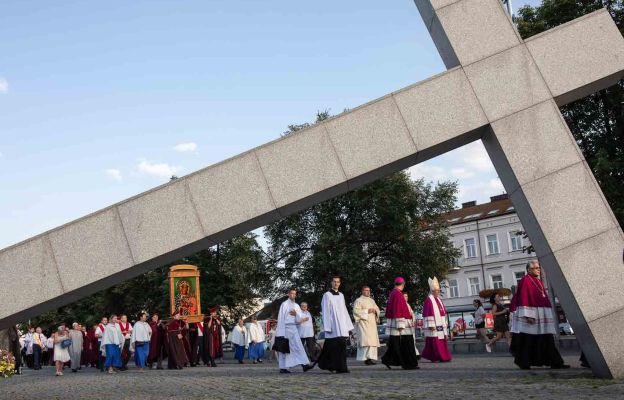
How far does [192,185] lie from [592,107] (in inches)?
916

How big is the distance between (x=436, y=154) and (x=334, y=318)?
249 inches

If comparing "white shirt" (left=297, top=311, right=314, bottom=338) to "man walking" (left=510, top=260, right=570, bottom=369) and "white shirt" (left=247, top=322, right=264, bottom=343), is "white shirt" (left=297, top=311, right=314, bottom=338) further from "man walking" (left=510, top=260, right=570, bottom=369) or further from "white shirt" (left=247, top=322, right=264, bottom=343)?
"white shirt" (left=247, top=322, right=264, bottom=343)

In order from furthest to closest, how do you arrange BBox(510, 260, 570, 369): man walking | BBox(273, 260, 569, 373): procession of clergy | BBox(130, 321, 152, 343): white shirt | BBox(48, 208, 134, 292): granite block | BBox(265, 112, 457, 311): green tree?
1. BBox(265, 112, 457, 311): green tree
2. BBox(130, 321, 152, 343): white shirt
3. BBox(273, 260, 569, 373): procession of clergy
4. BBox(510, 260, 570, 369): man walking
5. BBox(48, 208, 134, 292): granite block

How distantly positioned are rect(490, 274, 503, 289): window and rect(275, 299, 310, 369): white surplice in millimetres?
54196

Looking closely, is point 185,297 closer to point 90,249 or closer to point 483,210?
point 90,249

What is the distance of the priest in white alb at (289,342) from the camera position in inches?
659

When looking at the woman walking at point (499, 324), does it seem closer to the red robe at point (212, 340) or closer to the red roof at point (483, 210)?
the red robe at point (212, 340)

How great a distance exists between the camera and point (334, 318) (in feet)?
51.1

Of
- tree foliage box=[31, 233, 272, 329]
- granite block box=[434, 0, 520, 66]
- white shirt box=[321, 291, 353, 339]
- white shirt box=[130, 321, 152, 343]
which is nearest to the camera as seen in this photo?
granite block box=[434, 0, 520, 66]

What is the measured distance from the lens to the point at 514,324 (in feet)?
45.6

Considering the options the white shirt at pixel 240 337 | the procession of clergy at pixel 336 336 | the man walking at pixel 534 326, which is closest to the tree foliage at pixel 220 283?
the white shirt at pixel 240 337

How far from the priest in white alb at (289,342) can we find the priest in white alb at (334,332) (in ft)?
4.13

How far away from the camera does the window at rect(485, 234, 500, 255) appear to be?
70000mm

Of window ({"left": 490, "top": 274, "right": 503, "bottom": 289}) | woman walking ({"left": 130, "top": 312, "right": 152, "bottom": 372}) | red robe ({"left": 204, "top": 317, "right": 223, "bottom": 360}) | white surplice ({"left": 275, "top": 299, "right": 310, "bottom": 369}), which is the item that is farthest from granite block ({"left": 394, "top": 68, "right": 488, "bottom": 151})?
window ({"left": 490, "top": 274, "right": 503, "bottom": 289})
